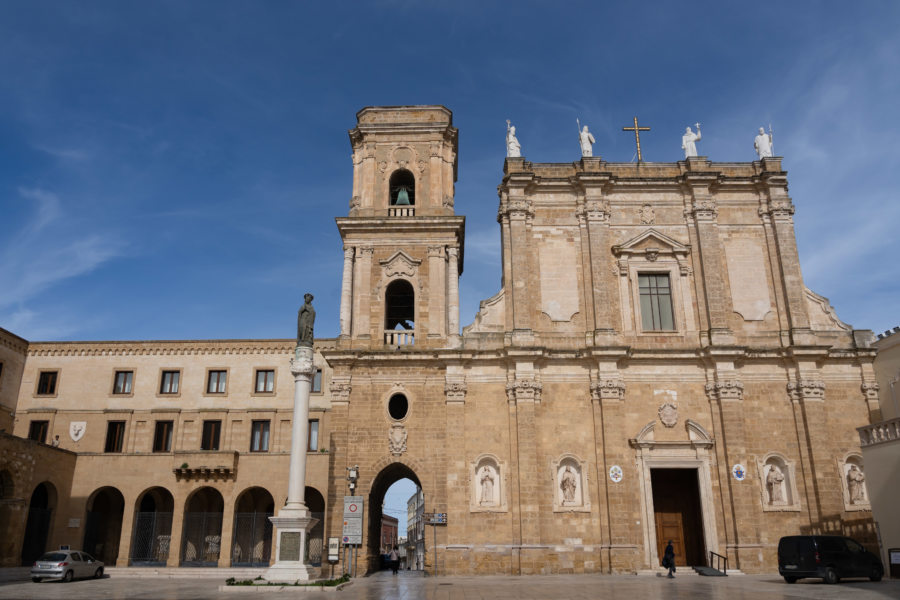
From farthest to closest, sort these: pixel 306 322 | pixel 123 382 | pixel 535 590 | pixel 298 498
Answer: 1. pixel 123 382
2. pixel 306 322
3. pixel 298 498
4. pixel 535 590

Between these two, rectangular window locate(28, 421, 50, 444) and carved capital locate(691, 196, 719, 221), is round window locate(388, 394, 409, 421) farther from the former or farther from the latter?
rectangular window locate(28, 421, 50, 444)

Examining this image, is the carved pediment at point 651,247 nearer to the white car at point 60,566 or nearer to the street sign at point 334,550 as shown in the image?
the street sign at point 334,550

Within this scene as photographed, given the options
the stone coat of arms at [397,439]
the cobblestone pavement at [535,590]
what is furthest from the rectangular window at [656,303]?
the stone coat of arms at [397,439]

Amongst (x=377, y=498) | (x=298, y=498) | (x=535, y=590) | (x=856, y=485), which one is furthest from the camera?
(x=377, y=498)

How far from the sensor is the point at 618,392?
2686 cm

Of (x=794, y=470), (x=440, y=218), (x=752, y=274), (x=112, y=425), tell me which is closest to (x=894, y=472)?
(x=794, y=470)

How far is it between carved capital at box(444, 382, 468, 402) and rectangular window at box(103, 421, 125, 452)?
19723 mm

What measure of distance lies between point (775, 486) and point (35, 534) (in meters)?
31.6

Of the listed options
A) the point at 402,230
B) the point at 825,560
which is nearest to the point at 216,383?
the point at 402,230

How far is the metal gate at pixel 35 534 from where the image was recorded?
30953mm

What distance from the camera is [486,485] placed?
1022 inches

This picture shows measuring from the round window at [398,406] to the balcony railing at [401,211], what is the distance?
25.7 ft

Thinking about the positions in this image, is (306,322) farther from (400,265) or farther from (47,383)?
(47,383)

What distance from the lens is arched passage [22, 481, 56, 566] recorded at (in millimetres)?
31047
